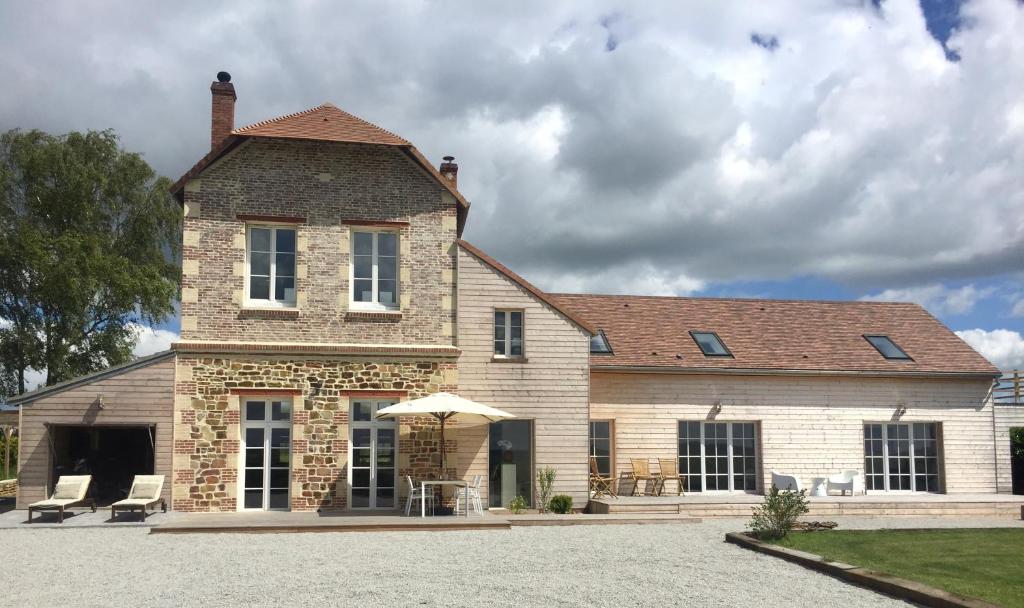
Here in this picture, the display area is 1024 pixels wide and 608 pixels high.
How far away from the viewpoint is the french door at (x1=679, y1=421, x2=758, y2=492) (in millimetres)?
18578

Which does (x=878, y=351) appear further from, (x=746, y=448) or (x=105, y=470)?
(x=105, y=470)

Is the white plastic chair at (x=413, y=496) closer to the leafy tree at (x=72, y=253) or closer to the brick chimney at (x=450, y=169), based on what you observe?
the brick chimney at (x=450, y=169)

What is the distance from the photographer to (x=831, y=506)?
16109 mm

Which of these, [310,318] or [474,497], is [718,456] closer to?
[474,497]

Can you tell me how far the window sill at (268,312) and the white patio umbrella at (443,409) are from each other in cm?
241

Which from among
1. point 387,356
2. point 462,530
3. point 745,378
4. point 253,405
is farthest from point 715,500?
point 253,405

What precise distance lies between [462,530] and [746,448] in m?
8.01

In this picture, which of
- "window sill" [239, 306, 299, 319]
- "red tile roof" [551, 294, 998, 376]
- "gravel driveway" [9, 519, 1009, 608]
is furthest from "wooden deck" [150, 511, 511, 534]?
"red tile roof" [551, 294, 998, 376]

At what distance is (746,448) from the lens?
61.9 feet

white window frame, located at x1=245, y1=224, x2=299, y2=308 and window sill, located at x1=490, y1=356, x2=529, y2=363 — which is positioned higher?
white window frame, located at x1=245, y1=224, x2=299, y2=308

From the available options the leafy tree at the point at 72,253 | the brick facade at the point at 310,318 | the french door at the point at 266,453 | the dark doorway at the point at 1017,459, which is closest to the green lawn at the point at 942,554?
the dark doorway at the point at 1017,459

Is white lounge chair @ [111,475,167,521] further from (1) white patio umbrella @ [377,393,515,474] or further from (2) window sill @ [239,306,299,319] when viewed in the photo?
(1) white patio umbrella @ [377,393,515,474]

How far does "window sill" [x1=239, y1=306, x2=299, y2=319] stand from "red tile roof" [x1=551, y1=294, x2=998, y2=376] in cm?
638

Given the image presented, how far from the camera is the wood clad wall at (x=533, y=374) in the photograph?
53.1 ft
